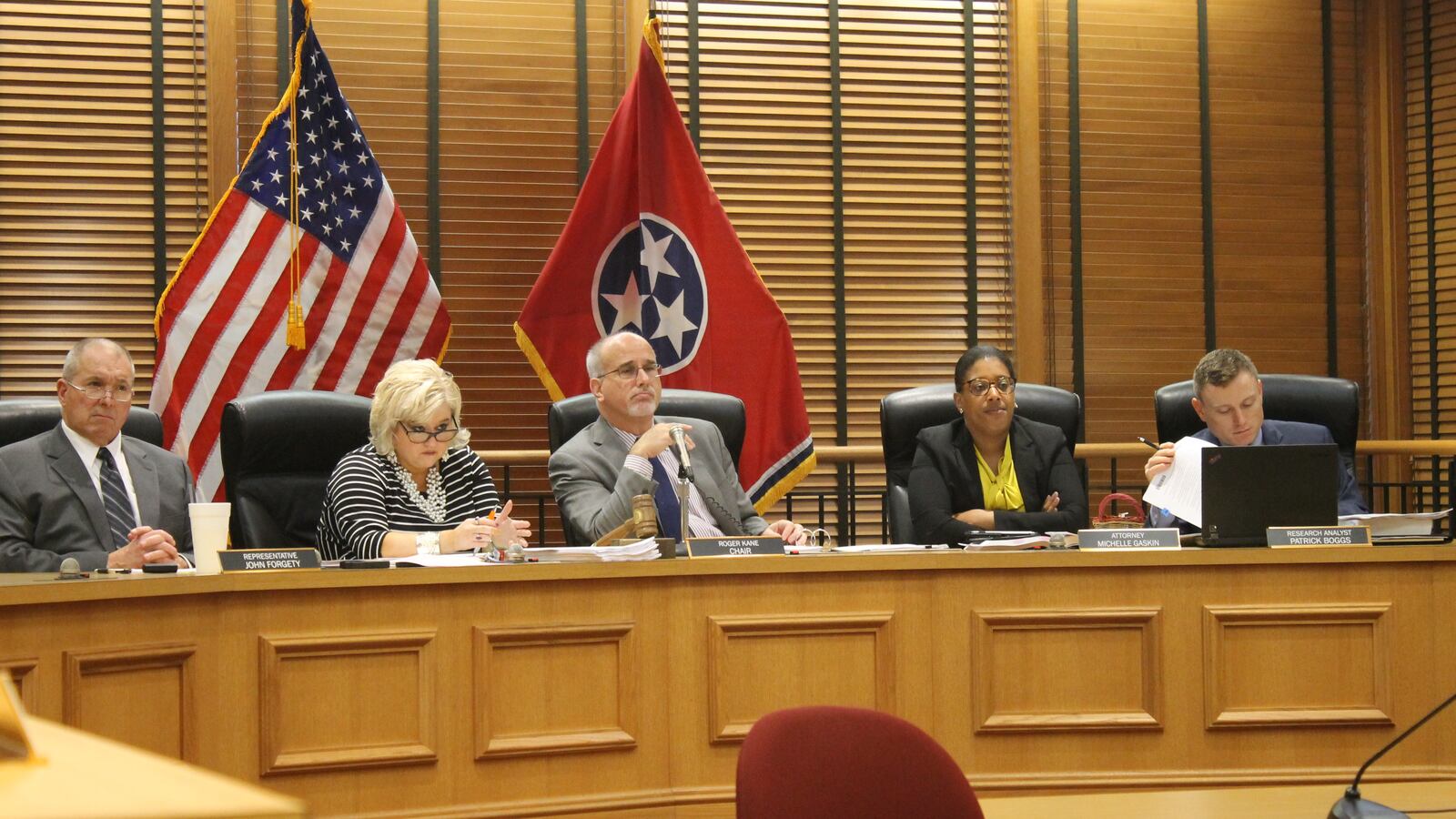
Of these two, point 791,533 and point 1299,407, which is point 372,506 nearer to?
point 791,533

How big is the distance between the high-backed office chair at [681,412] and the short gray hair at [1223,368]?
1.32m

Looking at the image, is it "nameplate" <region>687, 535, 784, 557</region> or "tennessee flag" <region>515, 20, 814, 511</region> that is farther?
"tennessee flag" <region>515, 20, 814, 511</region>

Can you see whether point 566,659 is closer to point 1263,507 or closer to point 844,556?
point 844,556

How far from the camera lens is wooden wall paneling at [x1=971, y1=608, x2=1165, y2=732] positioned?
3.02 meters

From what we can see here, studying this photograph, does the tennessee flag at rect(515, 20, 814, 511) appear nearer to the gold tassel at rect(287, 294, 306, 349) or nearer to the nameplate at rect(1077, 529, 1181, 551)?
the gold tassel at rect(287, 294, 306, 349)

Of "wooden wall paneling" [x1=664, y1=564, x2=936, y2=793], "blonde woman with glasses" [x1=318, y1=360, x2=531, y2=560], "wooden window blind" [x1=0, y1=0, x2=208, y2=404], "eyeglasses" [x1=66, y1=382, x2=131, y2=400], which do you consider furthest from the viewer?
"wooden window blind" [x1=0, y1=0, x2=208, y2=404]

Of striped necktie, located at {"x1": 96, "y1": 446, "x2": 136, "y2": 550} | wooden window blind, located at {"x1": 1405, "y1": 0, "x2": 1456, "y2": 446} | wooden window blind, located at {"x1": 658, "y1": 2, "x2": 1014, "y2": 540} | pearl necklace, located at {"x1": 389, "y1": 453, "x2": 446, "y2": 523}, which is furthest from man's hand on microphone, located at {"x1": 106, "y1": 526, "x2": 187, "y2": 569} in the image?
wooden window blind, located at {"x1": 1405, "y1": 0, "x2": 1456, "y2": 446}

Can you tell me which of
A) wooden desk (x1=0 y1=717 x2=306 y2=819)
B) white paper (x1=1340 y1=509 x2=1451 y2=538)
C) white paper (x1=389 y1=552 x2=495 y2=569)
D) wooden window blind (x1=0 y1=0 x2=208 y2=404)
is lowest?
white paper (x1=389 y1=552 x2=495 y2=569)

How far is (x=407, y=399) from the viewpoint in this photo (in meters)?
3.45

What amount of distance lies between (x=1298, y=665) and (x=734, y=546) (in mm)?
1322

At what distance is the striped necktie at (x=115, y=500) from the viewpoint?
11.4ft

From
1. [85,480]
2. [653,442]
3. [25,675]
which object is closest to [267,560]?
[25,675]

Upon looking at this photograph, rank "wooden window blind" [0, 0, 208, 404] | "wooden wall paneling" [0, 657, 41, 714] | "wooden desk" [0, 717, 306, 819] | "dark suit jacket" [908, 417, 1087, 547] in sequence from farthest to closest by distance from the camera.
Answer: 1. "wooden window blind" [0, 0, 208, 404]
2. "dark suit jacket" [908, 417, 1087, 547]
3. "wooden wall paneling" [0, 657, 41, 714]
4. "wooden desk" [0, 717, 306, 819]

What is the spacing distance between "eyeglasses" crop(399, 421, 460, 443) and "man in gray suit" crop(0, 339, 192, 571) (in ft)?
2.04
